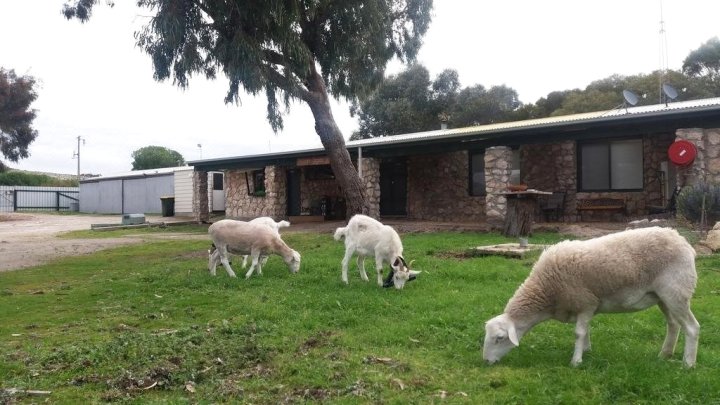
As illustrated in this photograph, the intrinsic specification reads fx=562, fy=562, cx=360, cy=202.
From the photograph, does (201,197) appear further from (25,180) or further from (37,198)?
(25,180)

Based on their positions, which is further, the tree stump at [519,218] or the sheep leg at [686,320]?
the tree stump at [519,218]

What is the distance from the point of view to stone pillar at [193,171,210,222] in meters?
26.5

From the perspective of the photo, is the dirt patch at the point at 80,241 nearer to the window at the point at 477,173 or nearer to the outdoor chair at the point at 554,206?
the outdoor chair at the point at 554,206

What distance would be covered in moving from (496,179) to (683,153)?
5.08 meters

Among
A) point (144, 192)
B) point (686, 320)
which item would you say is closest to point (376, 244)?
point (686, 320)

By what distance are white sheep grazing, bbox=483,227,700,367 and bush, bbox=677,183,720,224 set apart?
28.6 feet

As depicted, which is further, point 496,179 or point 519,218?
point 496,179

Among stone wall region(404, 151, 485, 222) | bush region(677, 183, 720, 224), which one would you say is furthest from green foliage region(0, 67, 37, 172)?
bush region(677, 183, 720, 224)

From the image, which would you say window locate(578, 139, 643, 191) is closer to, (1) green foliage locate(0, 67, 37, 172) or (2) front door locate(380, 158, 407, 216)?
(2) front door locate(380, 158, 407, 216)

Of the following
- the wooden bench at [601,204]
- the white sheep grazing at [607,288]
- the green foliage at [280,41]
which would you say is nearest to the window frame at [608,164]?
the wooden bench at [601,204]

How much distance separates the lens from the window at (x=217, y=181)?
30325 mm

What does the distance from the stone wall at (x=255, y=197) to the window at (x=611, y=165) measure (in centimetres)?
1223

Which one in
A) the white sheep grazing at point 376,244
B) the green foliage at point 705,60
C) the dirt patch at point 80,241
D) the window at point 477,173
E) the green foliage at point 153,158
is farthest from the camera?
the green foliage at point 153,158

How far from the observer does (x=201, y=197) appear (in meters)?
26.7
